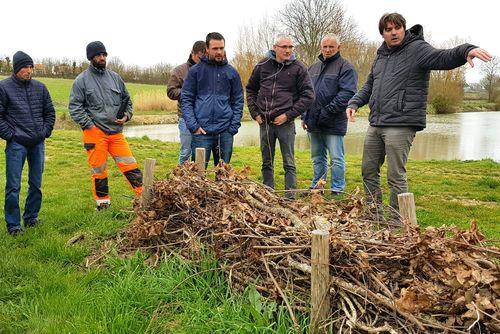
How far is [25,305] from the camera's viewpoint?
3.31 metres

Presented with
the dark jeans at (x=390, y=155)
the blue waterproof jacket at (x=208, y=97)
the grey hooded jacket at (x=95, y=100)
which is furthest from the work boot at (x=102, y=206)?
the dark jeans at (x=390, y=155)

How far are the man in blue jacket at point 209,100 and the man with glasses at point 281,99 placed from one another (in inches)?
16.2

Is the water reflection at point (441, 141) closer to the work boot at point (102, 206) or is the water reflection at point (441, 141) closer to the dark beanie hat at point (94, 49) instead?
the work boot at point (102, 206)

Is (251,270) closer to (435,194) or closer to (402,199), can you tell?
(402,199)

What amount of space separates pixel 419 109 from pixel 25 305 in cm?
412

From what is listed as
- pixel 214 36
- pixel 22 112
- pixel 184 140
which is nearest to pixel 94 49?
pixel 22 112

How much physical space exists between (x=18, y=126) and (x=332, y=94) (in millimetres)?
4105

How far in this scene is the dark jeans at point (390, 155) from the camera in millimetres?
4801

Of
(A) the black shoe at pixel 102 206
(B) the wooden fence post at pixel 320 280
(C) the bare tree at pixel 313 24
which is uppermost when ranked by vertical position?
(C) the bare tree at pixel 313 24

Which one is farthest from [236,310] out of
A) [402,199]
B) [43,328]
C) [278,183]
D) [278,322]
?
[278,183]

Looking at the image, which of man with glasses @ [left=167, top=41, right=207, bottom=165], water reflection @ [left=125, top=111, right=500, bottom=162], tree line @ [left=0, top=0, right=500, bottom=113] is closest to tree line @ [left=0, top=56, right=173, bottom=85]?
tree line @ [left=0, top=0, right=500, bottom=113]

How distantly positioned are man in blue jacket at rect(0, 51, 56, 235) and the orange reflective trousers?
68cm

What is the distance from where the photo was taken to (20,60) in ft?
16.0

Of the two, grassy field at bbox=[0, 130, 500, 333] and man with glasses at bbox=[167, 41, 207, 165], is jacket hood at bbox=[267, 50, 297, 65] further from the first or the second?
grassy field at bbox=[0, 130, 500, 333]
